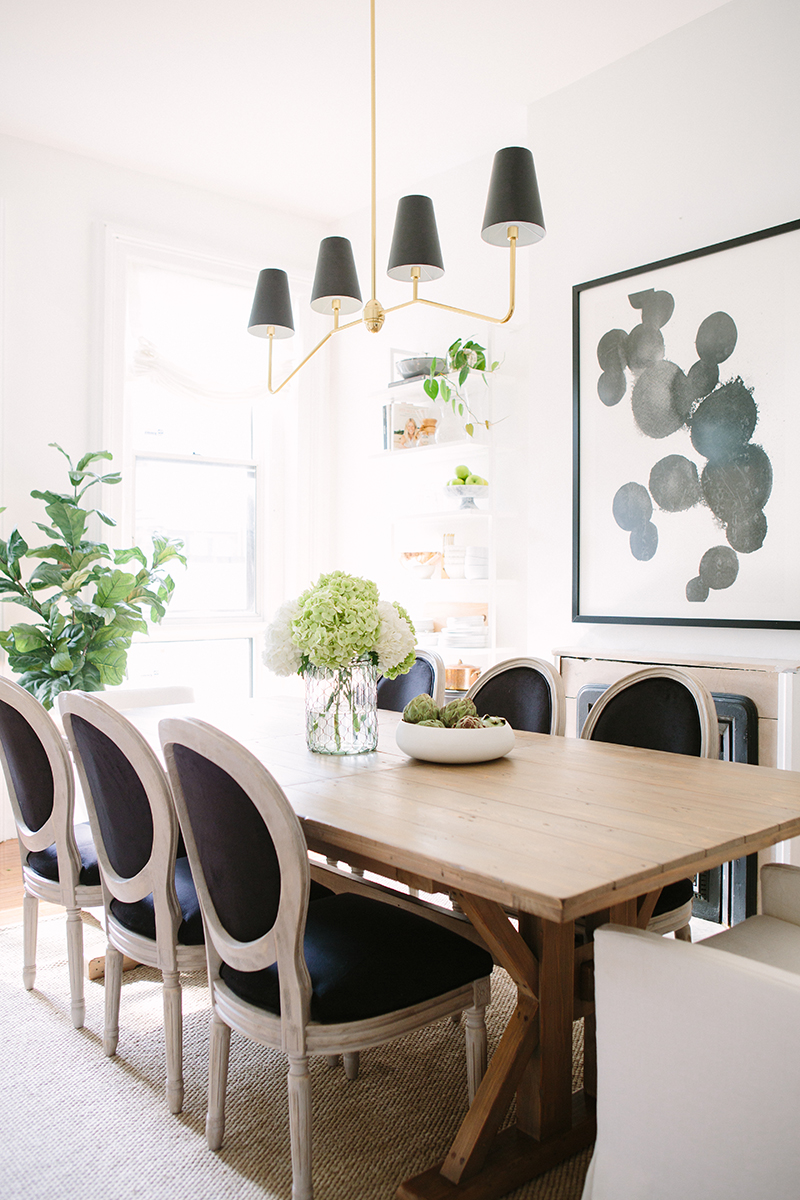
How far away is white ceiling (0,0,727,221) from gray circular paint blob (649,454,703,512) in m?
1.61

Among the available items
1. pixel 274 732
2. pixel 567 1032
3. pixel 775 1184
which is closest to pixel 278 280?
pixel 274 732

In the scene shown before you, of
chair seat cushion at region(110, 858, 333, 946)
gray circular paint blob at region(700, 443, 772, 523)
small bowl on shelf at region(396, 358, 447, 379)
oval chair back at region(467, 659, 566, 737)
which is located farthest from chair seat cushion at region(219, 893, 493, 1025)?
small bowl on shelf at region(396, 358, 447, 379)

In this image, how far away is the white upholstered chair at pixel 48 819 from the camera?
7.41ft

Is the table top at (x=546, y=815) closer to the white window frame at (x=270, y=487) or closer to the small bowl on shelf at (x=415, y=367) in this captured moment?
the small bowl on shelf at (x=415, y=367)

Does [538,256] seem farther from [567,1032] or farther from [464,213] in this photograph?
[567,1032]

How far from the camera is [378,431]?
5020mm

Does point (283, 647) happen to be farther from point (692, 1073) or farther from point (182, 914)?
point (692, 1073)

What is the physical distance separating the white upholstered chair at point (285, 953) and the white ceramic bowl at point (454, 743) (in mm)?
410

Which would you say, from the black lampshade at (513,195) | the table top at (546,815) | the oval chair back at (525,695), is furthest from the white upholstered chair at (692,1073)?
the black lampshade at (513,195)

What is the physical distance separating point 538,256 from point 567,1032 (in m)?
3.16

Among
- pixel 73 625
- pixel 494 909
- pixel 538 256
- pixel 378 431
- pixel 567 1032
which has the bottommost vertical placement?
pixel 567 1032

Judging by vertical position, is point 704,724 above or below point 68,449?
below

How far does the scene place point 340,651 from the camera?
208cm

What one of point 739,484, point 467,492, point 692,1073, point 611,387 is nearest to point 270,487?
point 467,492
